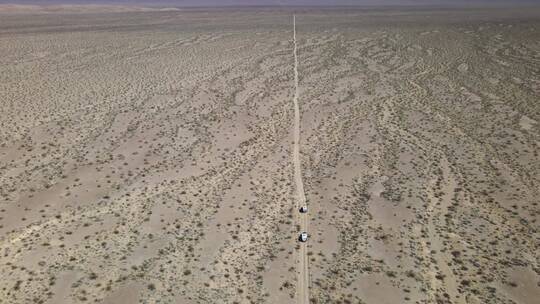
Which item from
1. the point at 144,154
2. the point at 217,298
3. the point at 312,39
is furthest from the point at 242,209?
the point at 312,39

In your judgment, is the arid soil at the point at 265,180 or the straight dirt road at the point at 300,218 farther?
the arid soil at the point at 265,180

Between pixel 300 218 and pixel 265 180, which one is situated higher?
pixel 265 180

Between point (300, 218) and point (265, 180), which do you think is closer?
point (300, 218)

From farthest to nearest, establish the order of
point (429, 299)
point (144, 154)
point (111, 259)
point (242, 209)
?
1. point (144, 154)
2. point (242, 209)
3. point (111, 259)
4. point (429, 299)

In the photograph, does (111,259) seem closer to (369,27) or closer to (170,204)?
(170,204)

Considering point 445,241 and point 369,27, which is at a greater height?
point 369,27

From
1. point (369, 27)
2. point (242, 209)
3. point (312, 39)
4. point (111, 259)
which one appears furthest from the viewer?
point (369, 27)

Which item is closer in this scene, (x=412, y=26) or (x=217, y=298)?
(x=217, y=298)

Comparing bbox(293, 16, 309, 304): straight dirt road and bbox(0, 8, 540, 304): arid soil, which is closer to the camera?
bbox(293, 16, 309, 304): straight dirt road
